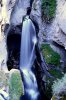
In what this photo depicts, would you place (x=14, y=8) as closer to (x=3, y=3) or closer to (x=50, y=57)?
(x=3, y=3)

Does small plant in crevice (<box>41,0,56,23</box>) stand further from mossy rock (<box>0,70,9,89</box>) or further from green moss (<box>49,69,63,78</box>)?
mossy rock (<box>0,70,9,89</box>)

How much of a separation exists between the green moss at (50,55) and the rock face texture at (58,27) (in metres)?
0.43

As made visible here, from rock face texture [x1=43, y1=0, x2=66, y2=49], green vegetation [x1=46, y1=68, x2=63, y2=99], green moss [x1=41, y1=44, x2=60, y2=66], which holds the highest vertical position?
rock face texture [x1=43, y1=0, x2=66, y2=49]

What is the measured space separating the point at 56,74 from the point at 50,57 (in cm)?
71

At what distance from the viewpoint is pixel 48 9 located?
1455cm

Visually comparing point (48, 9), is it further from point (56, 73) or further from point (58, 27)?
point (56, 73)

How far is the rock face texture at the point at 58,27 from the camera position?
45.5 feet

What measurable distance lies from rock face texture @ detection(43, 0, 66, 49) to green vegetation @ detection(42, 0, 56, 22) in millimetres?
170

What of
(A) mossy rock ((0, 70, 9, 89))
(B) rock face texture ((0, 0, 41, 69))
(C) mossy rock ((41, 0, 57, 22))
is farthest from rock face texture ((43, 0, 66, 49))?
(A) mossy rock ((0, 70, 9, 89))

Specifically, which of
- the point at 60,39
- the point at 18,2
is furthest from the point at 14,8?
the point at 60,39

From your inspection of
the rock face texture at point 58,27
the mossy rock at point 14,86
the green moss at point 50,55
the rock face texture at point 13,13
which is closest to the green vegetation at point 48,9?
the rock face texture at point 58,27

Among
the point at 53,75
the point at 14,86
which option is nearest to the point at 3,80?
the point at 14,86

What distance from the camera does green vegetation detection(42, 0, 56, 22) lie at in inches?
571

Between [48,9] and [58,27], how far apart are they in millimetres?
962
